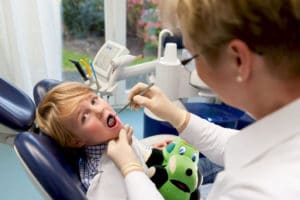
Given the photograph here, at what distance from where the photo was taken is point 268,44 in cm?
54

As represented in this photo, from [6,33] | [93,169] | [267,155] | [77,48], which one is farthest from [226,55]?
[77,48]

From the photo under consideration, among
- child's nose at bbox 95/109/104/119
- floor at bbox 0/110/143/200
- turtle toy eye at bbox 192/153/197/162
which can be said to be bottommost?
floor at bbox 0/110/143/200

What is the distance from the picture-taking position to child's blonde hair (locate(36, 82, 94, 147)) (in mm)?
1096

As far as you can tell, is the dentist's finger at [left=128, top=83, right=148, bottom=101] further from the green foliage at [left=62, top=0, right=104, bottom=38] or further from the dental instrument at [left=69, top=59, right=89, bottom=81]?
the green foliage at [left=62, top=0, right=104, bottom=38]

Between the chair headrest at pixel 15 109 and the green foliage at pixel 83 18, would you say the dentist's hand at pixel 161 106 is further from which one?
the green foliage at pixel 83 18

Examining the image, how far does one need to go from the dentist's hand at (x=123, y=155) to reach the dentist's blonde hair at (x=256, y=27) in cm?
48

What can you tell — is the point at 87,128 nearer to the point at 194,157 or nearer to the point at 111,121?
the point at 111,121

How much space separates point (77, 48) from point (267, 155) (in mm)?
2282

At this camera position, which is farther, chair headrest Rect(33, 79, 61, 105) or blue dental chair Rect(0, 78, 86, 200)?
chair headrest Rect(33, 79, 61, 105)

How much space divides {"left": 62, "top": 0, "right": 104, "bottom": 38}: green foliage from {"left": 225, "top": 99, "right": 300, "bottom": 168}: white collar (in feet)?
6.95

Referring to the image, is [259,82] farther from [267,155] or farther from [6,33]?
[6,33]

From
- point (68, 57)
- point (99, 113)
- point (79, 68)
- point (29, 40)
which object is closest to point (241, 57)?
point (99, 113)

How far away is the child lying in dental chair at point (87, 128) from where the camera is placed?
107cm

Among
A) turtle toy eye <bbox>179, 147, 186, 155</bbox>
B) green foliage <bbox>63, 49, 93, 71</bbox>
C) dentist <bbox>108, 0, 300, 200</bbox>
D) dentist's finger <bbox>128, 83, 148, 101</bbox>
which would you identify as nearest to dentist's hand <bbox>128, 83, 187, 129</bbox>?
dentist's finger <bbox>128, 83, 148, 101</bbox>
